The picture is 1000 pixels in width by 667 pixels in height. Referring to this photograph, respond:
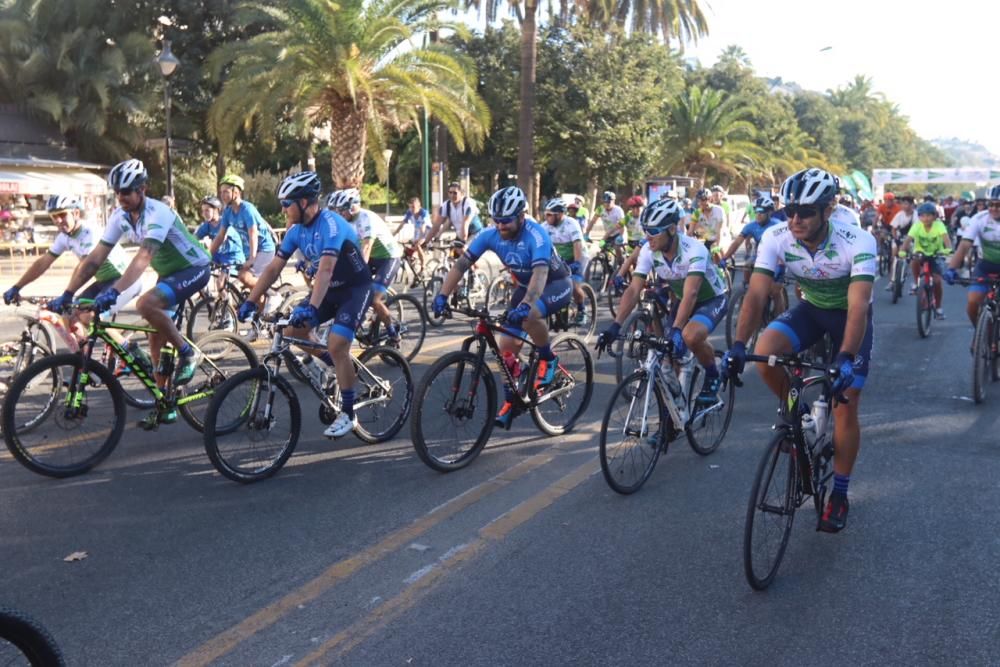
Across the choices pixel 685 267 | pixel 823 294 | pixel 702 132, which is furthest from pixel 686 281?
pixel 702 132

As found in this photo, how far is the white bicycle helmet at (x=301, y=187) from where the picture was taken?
6.41 m

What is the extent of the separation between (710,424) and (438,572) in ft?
9.81

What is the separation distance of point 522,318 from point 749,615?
2.78m

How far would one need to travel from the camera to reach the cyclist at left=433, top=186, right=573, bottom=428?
22.6ft

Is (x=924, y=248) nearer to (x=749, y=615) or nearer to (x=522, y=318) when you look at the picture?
(x=522, y=318)

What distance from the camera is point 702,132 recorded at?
4488 centimetres

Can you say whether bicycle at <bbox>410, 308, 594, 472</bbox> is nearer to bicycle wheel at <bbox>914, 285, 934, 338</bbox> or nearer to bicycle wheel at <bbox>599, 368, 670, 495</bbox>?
bicycle wheel at <bbox>599, 368, 670, 495</bbox>

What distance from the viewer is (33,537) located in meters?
5.00

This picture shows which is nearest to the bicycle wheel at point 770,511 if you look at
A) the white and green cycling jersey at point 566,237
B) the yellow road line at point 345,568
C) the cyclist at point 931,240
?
the yellow road line at point 345,568

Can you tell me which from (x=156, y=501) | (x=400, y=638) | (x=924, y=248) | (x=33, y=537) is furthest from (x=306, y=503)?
(x=924, y=248)

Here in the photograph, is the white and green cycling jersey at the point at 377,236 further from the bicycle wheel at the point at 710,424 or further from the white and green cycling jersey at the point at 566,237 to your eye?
the bicycle wheel at the point at 710,424

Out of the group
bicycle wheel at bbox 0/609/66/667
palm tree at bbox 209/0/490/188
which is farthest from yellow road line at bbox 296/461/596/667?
palm tree at bbox 209/0/490/188

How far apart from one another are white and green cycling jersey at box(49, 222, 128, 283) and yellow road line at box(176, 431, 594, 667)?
4005mm

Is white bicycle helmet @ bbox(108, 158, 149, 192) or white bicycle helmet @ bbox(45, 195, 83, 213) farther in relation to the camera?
white bicycle helmet @ bbox(45, 195, 83, 213)
